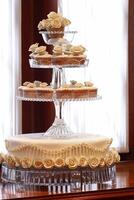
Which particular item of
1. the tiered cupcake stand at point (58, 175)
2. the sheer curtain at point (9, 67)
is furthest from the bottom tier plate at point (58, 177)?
the sheer curtain at point (9, 67)

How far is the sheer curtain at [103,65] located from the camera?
2.74 metres

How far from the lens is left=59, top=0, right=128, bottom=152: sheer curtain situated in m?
2.74

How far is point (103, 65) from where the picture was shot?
280 cm

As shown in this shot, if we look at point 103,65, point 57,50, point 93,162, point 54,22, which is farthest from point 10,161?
point 103,65

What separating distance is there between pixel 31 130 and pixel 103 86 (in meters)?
0.43

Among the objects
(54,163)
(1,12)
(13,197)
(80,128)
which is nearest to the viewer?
(13,197)

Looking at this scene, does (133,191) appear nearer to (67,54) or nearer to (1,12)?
(67,54)

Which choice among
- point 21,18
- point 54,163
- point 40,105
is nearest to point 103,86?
point 40,105

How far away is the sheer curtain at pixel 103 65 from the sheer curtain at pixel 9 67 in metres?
0.25

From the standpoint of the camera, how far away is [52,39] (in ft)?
7.46

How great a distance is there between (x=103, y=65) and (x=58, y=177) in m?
0.81

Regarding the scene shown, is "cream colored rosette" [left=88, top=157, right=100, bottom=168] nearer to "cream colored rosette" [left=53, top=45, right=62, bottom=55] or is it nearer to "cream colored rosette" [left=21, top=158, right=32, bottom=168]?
"cream colored rosette" [left=21, top=158, right=32, bottom=168]

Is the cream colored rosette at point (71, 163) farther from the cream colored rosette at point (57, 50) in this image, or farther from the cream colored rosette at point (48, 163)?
the cream colored rosette at point (57, 50)

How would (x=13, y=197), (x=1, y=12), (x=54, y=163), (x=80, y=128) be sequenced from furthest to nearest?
1. (x=80, y=128)
2. (x=1, y=12)
3. (x=54, y=163)
4. (x=13, y=197)
